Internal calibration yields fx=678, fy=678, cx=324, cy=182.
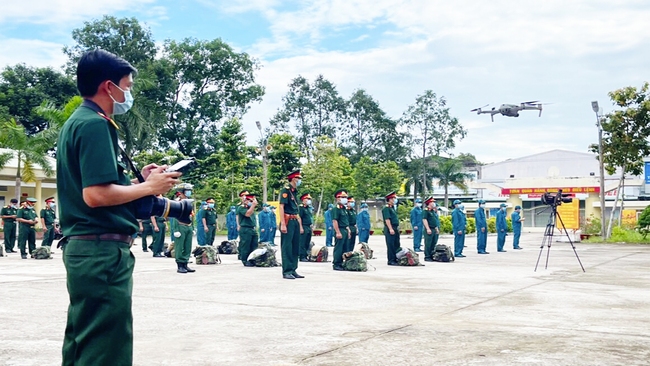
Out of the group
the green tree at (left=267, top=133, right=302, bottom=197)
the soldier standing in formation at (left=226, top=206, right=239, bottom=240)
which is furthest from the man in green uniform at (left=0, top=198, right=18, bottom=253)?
the green tree at (left=267, top=133, right=302, bottom=197)

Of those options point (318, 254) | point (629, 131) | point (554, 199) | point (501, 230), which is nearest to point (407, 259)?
point (318, 254)

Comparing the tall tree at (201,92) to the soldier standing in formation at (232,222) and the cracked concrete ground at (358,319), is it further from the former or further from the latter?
the cracked concrete ground at (358,319)

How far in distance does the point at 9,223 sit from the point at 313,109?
43.0 m

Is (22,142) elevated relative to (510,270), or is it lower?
elevated

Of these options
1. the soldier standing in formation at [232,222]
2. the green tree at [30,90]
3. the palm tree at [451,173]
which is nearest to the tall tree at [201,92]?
the green tree at [30,90]

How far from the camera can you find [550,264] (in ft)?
51.6

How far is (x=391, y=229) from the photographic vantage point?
49.0ft

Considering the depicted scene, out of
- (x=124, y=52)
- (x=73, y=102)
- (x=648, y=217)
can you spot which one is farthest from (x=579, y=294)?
(x=124, y=52)

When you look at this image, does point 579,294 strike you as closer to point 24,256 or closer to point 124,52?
point 24,256

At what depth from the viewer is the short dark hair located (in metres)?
3.09

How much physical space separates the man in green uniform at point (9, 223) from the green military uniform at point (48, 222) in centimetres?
106

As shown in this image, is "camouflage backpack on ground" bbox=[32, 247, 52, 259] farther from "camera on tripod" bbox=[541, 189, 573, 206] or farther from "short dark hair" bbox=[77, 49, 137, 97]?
"short dark hair" bbox=[77, 49, 137, 97]

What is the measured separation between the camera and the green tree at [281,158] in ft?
131

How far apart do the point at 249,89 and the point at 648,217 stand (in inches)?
1246
